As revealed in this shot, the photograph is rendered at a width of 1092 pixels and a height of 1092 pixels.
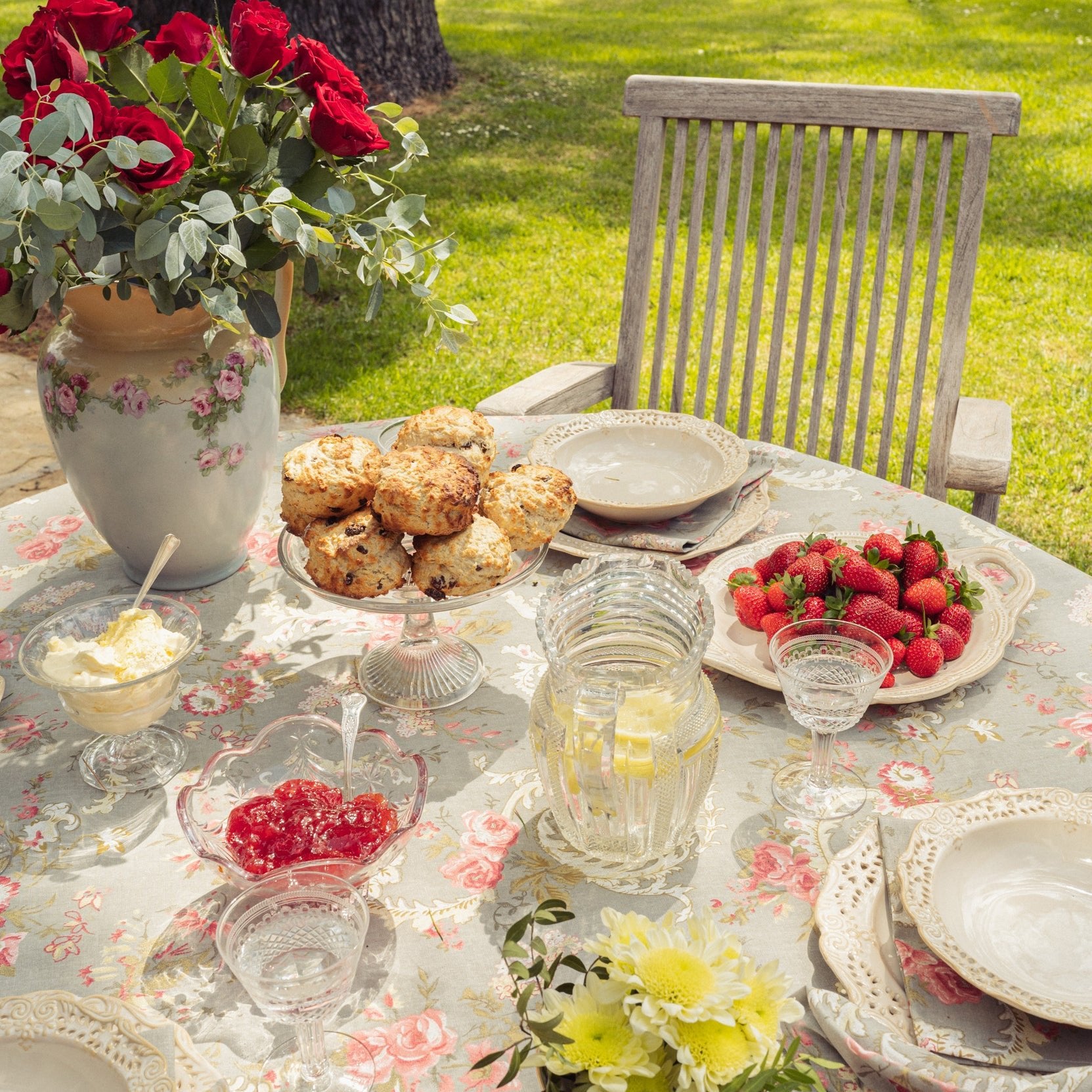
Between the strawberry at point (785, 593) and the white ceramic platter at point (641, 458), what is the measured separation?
0.29 m

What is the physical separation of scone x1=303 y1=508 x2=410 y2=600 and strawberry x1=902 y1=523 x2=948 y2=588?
67 cm

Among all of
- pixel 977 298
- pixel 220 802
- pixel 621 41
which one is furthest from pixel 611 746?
pixel 621 41

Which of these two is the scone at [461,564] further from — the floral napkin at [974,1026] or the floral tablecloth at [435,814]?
the floral napkin at [974,1026]

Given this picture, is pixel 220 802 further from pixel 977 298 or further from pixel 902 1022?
pixel 977 298

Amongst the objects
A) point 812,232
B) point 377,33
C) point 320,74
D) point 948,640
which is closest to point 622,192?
point 377,33

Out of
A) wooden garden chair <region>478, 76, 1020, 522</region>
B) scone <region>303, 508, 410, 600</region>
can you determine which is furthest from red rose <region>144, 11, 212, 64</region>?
wooden garden chair <region>478, 76, 1020, 522</region>

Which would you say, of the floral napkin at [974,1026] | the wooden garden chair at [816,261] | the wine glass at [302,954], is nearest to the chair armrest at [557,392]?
the wooden garden chair at [816,261]

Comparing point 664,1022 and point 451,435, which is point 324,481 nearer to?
point 451,435

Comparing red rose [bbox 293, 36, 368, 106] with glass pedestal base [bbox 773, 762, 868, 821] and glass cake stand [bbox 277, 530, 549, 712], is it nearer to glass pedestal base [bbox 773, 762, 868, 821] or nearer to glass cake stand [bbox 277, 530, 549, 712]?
glass cake stand [bbox 277, 530, 549, 712]

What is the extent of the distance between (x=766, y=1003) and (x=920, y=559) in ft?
2.64

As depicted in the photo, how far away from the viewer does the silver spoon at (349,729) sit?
1.19 metres

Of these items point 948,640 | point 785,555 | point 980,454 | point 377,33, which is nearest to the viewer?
point 948,640

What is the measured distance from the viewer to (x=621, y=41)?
988cm

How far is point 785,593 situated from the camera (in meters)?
1.47
